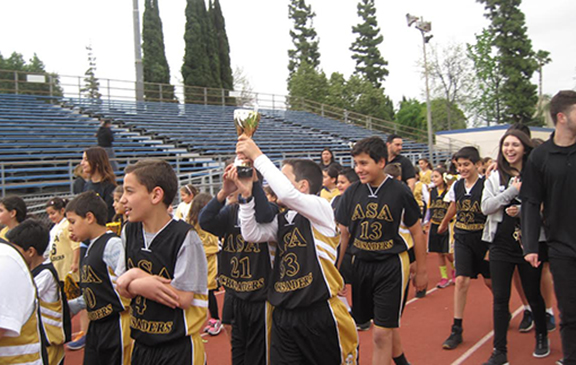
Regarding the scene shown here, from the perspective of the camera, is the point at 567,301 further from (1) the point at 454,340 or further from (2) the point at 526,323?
(2) the point at 526,323

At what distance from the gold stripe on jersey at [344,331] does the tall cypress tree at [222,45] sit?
36754 millimetres

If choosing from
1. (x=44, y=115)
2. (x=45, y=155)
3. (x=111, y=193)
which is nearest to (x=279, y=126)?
(x=44, y=115)

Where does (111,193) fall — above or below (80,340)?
above

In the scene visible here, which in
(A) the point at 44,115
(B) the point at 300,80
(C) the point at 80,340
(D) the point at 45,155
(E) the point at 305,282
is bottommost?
(C) the point at 80,340

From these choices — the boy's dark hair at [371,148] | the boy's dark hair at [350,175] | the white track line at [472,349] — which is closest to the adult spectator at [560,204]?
the boy's dark hair at [371,148]

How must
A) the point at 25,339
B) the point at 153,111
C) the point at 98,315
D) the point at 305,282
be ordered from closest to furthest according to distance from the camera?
the point at 25,339 < the point at 305,282 < the point at 98,315 < the point at 153,111

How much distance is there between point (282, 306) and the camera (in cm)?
297

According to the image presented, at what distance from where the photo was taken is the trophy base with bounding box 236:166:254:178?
272 centimetres

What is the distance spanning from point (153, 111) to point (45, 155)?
8423 millimetres

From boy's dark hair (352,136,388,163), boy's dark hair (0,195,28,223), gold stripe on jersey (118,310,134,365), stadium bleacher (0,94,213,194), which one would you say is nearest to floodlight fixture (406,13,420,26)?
stadium bleacher (0,94,213,194)

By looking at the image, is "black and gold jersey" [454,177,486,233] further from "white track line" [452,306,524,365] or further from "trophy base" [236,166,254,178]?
"trophy base" [236,166,254,178]

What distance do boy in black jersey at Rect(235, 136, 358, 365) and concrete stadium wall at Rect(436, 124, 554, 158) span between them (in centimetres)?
2685

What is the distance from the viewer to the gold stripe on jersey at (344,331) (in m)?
2.97

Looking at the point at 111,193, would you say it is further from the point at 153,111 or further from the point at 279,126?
the point at 279,126
